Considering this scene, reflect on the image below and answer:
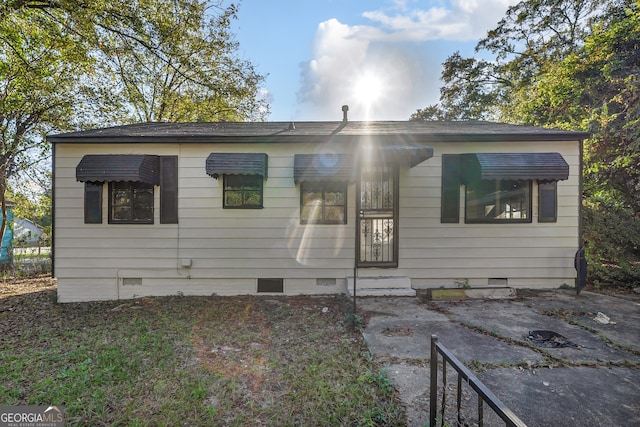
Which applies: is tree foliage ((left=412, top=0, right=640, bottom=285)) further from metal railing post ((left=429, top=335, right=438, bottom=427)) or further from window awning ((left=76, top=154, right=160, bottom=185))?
window awning ((left=76, top=154, right=160, bottom=185))

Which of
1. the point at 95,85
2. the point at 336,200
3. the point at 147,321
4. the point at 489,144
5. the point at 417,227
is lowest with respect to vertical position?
the point at 147,321

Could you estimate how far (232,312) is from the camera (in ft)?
14.8

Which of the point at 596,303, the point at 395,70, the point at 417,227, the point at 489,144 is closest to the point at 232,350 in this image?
the point at 417,227

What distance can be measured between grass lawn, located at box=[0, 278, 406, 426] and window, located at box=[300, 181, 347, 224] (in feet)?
5.32

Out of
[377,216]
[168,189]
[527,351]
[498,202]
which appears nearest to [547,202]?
[498,202]

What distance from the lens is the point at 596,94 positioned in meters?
7.56

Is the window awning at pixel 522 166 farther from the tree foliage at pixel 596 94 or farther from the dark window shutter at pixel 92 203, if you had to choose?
the dark window shutter at pixel 92 203

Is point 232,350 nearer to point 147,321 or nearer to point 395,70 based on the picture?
point 147,321

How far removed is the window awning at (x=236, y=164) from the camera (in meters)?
4.83

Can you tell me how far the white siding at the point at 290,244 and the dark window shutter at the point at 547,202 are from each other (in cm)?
11

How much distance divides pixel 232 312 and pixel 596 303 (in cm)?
612

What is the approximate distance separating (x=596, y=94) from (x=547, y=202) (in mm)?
5036

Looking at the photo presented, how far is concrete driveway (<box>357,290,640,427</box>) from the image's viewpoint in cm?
216

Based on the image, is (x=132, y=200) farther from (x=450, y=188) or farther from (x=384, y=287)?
(x=450, y=188)
